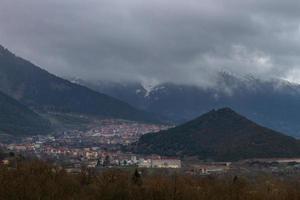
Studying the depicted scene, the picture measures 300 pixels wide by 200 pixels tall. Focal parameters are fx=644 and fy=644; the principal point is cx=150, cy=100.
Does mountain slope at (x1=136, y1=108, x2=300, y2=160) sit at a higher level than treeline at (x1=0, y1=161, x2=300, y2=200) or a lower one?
higher

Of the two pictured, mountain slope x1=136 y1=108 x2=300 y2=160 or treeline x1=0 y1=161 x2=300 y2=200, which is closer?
treeline x1=0 y1=161 x2=300 y2=200

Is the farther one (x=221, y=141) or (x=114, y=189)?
(x=221, y=141)

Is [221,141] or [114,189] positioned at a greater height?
[221,141]

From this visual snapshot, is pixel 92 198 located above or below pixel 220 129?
below

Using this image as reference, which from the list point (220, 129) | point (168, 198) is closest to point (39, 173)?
point (168, 198)

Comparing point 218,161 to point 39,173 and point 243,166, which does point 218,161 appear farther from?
point 39,173
